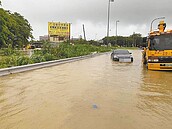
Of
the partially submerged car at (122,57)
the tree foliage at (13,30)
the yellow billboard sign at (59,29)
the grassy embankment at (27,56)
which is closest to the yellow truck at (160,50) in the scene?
the partially submerged car at (122,57)

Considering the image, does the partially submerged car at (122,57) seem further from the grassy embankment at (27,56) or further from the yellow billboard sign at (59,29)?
the yellow billboard sign at (59,29)

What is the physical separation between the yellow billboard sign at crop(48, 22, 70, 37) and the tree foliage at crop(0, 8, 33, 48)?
25.0 feet

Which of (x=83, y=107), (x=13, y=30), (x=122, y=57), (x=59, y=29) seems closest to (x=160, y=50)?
(x=122, y=57)

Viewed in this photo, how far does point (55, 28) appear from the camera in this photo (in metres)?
48.2

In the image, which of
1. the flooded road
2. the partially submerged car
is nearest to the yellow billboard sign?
the partially submerged car

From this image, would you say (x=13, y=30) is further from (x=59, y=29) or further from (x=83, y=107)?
(x=83, y=107)

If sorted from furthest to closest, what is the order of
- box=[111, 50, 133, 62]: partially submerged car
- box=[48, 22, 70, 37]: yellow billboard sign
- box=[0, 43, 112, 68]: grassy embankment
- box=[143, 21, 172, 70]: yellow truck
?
box=[48, 22, 70, 37]: yellow billboard sign → box=[111, 50, 133, 62]: partially submerged car → box=[0, 43, 112, 68]: grassy embankment → box=[143, 21, 172, 70]: yellow truck

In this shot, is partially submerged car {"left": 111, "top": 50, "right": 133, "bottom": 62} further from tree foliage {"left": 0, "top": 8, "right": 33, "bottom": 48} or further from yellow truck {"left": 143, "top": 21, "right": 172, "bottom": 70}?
tree foliage {"left": 0, "top": 8, "right": 33, "bottom": 48}

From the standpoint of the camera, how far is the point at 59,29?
4894 centimetres

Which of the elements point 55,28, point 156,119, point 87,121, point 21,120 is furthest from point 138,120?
point 55,28

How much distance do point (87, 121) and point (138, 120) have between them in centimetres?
116

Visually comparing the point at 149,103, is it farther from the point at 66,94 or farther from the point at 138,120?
the point at 66,94

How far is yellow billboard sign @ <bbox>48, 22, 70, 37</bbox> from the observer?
47.7 m

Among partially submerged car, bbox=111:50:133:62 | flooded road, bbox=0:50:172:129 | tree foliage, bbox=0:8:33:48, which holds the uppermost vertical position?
tree foliage, bbox=0:8:33:48
